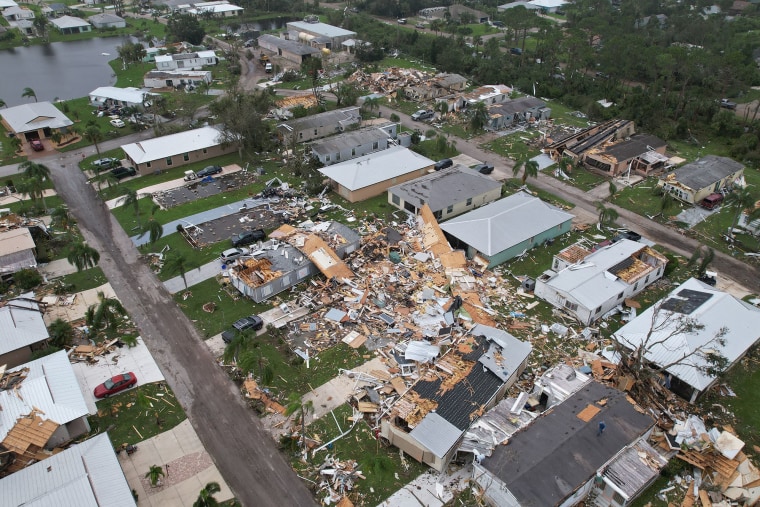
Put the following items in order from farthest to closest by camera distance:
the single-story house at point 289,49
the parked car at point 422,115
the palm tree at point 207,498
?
the single-story house at point 289,49
the parked car at point 422,115
the palm tree at point 207,498

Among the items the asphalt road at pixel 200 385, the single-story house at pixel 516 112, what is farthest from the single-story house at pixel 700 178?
the asphalt road at pixel 200 385

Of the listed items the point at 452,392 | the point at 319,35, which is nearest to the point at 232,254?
the point at 452,392

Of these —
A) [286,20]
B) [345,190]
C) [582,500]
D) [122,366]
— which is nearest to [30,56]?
[286,20]

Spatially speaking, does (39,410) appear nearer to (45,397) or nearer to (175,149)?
(45,397)

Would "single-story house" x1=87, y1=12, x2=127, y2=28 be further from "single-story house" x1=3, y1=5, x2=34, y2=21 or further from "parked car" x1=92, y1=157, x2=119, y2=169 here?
"parked car" x1=92, y1=157, x2=119, y2=169

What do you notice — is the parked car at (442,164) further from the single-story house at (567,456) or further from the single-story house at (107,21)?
the single-story house at (107,21)

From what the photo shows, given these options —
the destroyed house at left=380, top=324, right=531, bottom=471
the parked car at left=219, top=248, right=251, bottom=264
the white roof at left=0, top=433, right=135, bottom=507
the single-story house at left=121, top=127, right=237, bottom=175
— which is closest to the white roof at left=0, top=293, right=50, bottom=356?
the white roof at left=0, top=433, right=135, bottom=507

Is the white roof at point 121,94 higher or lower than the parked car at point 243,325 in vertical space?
lower
